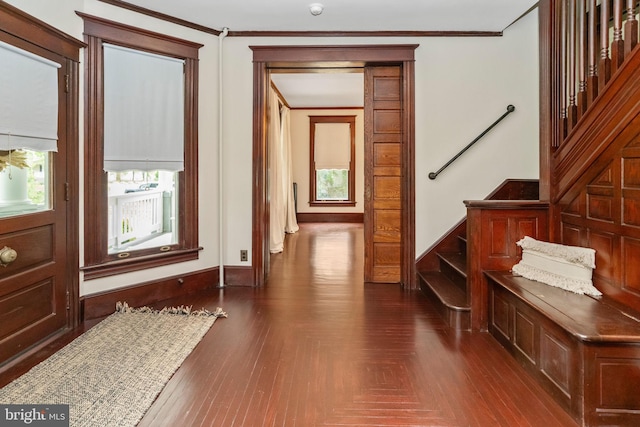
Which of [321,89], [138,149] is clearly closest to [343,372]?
[138,149]

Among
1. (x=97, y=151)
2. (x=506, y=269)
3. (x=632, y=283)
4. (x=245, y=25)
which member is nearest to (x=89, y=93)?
(x=97, y=151)

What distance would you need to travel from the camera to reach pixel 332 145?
1035 centimetres

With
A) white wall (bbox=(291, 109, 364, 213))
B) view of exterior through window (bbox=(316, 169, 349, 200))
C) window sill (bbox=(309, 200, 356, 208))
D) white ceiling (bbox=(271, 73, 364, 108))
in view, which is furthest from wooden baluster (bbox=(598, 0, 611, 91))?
view of exterior through window (bbox=(316, 169, 349, 200))

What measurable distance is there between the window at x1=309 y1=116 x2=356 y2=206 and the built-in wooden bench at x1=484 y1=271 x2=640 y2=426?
8066 millimetres

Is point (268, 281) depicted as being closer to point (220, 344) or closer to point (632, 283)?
point (220, 344)

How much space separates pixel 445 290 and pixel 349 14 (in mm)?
2708

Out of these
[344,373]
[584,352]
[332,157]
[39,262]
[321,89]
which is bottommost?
[344,373]

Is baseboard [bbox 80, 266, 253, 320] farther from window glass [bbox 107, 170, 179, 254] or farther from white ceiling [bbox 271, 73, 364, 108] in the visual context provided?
white ceiling [bbox 271, 73, 364, 108]

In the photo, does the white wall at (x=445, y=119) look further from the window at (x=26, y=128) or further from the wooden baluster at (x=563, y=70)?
the window at (x=26, y=128)

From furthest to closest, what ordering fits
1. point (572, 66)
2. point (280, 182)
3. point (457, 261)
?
point (280, 182), point (457, 261), point (572, 66)

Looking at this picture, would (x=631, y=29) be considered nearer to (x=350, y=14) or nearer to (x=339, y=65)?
(x=350, y=14)

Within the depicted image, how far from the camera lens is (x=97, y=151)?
3441 mm

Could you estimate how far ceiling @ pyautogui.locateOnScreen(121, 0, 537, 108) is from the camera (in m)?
3.65

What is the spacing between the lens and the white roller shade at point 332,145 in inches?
407
